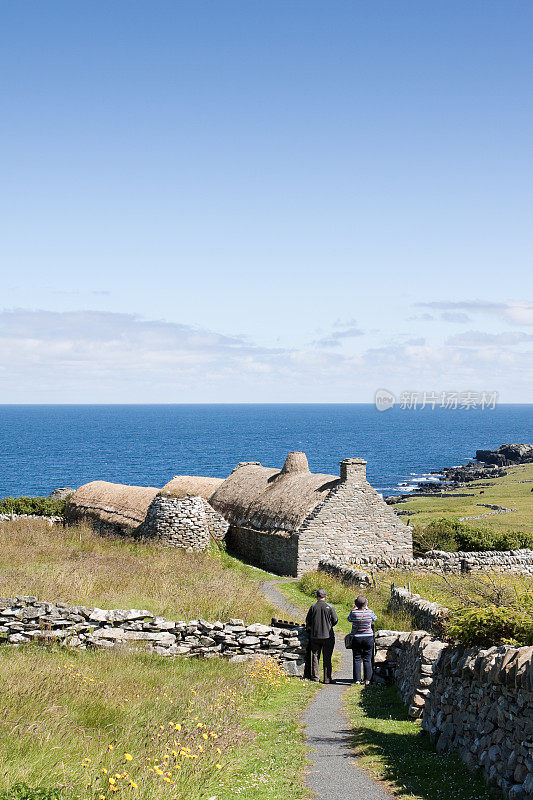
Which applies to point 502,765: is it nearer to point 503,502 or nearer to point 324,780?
point 324,780

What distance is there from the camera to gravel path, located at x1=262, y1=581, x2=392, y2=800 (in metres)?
8.61

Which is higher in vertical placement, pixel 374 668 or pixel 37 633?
pixel 37 633

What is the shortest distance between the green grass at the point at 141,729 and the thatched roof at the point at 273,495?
18068mm

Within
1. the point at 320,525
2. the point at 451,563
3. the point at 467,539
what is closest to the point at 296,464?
the point at 320,525

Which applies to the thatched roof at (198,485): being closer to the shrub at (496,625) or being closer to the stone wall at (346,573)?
the stone wall at (346,573)

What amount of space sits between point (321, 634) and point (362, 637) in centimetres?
95

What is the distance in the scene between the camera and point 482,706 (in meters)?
8.78

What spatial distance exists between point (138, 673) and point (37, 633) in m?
3.12

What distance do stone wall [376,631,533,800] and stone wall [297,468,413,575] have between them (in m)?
18.7

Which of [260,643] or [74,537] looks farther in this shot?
[74,537]

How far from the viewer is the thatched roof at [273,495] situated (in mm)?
32219

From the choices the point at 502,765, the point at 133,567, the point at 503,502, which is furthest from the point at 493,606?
the point at 503,502

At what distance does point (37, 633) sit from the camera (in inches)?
575

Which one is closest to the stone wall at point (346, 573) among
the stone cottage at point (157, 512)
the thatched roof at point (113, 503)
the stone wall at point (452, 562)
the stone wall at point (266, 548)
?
the stone wall at point (452, 562)
